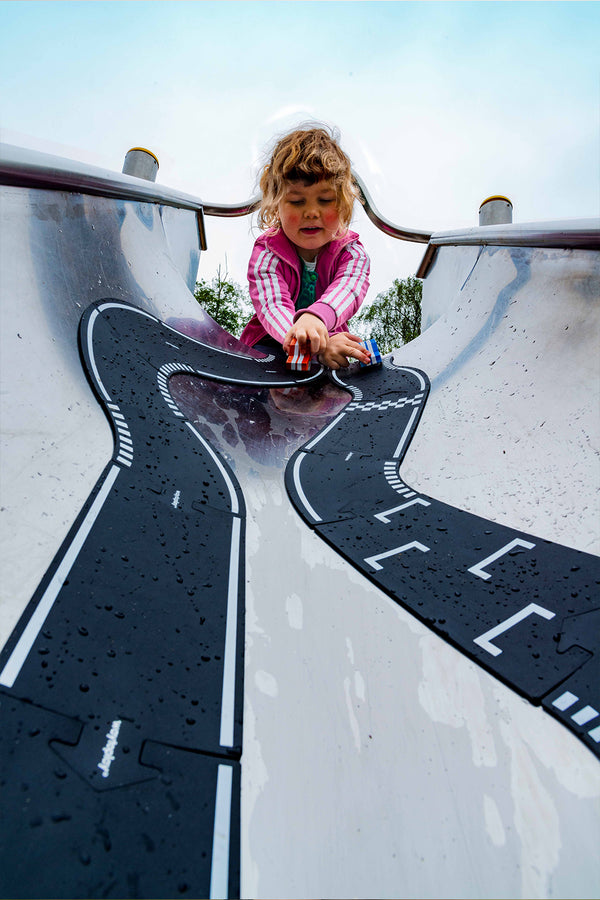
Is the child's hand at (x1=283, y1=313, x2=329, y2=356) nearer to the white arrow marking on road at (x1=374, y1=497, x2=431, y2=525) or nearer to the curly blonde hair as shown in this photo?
the curly blonde hair

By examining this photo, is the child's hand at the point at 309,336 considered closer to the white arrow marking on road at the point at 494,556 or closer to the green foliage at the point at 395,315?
the white arrow marking on road at the point at 494,556

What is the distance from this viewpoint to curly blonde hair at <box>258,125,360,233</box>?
1442 millimetres

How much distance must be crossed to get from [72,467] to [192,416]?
349 mm

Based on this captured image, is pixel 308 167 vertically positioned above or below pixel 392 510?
above

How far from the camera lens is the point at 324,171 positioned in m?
1.44

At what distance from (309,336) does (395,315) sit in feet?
19.0

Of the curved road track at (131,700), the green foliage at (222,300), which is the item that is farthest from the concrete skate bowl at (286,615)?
the green foliage at (222,300)

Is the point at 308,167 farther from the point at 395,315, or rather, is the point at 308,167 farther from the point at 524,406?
the point at 395,315

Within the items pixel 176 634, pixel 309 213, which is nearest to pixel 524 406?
pixel 176 634

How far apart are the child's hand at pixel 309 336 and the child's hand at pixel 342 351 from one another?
39mm

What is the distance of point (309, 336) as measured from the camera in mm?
1276

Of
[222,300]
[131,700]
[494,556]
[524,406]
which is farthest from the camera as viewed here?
[222,300]

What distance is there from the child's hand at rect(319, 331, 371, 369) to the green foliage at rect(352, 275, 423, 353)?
5.20 m

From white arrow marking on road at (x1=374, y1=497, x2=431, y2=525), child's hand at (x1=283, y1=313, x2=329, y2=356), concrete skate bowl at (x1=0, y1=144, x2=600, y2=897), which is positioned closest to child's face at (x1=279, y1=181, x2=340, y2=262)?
child's hand at (x1=283, y1=313, x2=329, y2=356)
